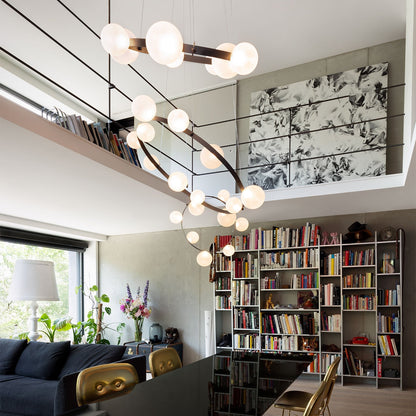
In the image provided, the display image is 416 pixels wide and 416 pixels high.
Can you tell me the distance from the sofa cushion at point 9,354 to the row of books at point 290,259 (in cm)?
361

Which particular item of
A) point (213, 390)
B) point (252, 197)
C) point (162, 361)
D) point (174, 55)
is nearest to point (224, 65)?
point (174, 55)

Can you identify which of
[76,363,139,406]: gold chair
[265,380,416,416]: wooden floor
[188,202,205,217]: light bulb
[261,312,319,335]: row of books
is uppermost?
[188,202,205,217]: light bulb

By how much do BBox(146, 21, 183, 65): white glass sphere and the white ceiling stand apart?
2.10m

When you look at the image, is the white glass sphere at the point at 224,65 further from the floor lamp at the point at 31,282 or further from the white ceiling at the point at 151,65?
the floor lamp at the point at 31,282

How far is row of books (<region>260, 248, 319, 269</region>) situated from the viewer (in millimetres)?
6387

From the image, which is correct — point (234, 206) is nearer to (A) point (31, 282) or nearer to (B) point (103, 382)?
(B) point (103, 382)

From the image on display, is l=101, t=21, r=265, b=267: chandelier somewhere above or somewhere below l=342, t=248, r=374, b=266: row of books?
above

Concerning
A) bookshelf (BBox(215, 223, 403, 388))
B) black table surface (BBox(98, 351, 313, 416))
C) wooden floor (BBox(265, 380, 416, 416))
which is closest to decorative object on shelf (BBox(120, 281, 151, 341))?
bookshelf (BBox(215, 223, 403, 388))

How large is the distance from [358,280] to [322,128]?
225 cm

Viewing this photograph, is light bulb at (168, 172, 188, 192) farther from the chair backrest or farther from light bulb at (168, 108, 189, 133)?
the chair backrest

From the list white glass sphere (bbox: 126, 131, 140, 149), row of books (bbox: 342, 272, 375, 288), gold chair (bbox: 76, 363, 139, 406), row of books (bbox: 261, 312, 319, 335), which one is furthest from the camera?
row of books (bbox: 261, 312, 319, 335)

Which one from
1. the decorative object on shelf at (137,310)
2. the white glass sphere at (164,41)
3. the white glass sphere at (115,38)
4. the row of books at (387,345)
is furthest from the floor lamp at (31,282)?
the row of books at (387,345)

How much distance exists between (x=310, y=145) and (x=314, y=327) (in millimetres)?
2707

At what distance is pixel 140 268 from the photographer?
8.06 metres
